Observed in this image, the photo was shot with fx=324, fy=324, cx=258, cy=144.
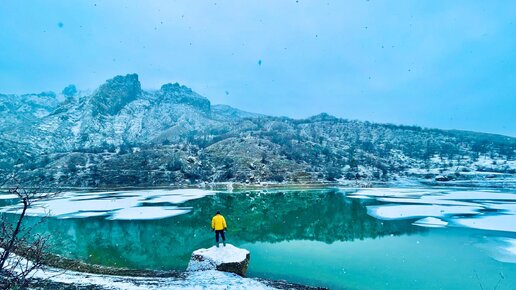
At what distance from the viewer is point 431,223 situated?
3303 centimetres

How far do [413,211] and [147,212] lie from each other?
34229 millimetres

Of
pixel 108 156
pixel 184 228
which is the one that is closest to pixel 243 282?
pixel 184 228

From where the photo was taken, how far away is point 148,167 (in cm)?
9919

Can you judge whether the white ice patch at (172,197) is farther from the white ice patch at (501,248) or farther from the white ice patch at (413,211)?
the white ice patch at (501,248)

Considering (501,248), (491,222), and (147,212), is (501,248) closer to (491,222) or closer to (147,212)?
(491,222)

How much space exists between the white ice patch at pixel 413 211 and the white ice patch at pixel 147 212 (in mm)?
25164

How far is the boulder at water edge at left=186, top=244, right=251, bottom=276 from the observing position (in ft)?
54.9

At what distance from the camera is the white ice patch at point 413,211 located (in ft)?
125

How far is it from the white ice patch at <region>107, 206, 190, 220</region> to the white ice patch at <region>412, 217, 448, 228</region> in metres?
27.9

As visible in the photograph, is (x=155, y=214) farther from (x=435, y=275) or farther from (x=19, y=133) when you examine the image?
(x=19, y=133)

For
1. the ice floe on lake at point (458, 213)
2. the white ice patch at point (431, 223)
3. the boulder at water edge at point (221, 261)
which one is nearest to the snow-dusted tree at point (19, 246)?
the boulder at water edge at point (221, 261)

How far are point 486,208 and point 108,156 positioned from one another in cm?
10879

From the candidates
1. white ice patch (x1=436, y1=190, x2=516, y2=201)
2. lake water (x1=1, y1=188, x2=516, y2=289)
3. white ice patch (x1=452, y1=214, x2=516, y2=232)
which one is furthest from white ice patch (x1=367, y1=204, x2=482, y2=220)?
white ice patch (x1=436, y1=190, x2=516, y2=201)

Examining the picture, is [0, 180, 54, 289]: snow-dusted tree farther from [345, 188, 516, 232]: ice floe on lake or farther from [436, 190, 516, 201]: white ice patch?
[436, 190, 516, 201]: white ice patch
